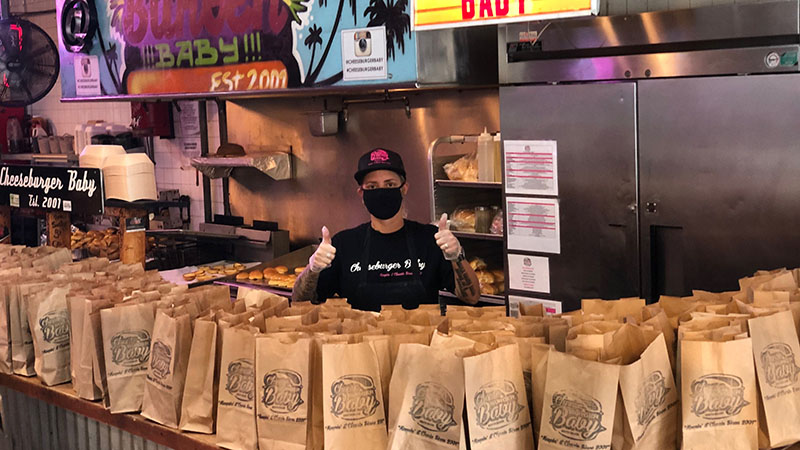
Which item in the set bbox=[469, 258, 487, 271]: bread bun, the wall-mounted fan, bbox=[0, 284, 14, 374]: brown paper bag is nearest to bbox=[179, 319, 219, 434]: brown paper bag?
bbox=[0, 284, 14, 374]: brown paper bag

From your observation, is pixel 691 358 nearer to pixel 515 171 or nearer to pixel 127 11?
pixel 515 171

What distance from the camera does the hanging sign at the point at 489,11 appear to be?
2785mm

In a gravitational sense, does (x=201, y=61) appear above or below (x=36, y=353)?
above

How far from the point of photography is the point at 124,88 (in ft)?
21.0

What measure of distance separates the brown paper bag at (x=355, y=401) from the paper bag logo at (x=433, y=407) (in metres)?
0.14

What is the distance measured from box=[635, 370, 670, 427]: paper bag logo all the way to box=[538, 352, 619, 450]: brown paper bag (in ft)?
0.24

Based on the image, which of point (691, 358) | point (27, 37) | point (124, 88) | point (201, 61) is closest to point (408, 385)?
point (691, 358)

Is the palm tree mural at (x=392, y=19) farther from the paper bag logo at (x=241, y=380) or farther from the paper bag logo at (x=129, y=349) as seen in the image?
the paper bag logo at (x=241, y=380)

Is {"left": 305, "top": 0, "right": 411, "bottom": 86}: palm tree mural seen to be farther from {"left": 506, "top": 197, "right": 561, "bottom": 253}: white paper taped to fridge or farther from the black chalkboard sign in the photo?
the black chalkboard sign

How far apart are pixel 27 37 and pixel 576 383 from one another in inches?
229

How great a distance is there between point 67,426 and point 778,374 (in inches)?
88.2

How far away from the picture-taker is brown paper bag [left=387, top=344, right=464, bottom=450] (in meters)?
2.03

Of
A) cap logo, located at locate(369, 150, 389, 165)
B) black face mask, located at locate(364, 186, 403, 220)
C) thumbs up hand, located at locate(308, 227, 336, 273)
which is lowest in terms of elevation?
thumbs up hand, located at locate(308, 227, 336, 273)

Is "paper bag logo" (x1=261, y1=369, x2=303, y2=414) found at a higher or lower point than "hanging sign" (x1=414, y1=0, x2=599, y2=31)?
lower
